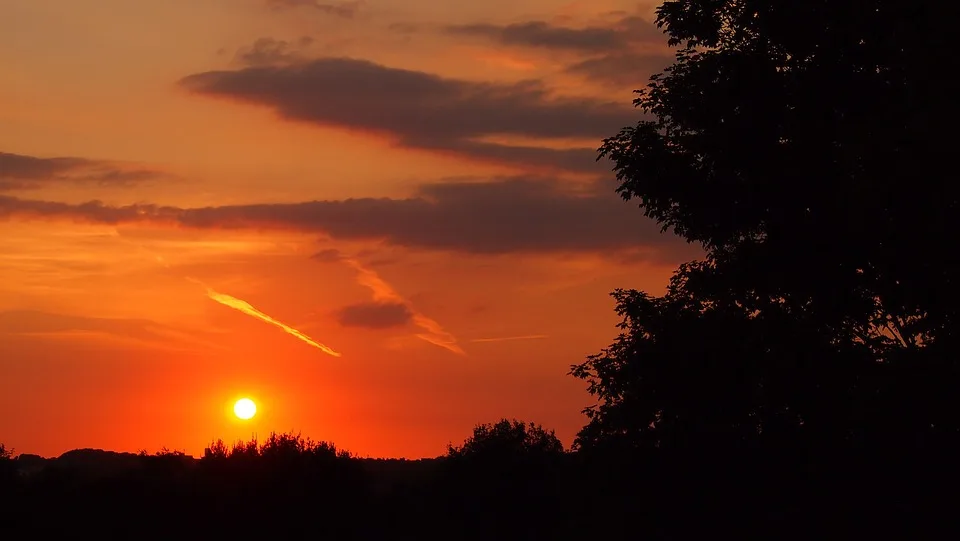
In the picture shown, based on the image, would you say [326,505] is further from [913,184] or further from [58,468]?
[913,184]

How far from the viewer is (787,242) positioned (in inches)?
1053

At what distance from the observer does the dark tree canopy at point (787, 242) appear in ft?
71.9

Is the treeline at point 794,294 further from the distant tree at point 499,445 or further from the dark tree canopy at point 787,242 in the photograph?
the distant tree at point 499,445

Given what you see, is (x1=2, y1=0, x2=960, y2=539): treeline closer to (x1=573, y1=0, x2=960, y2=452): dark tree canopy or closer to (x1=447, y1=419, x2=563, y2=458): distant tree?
(x1=573, y1=0, x2=960, y2=452): dark tree canopy

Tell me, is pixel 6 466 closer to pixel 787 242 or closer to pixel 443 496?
pixel 443 496

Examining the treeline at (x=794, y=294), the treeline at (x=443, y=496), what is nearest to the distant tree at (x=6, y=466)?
the treeline at (x=443, y=496)

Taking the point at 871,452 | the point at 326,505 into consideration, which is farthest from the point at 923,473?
the point at 326,505

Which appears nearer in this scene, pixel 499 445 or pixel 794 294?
pixel 794 294

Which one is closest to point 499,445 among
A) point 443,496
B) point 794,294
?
point 443,496

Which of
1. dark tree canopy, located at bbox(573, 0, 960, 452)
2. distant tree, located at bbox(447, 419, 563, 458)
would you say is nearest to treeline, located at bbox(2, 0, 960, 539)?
dark tree canopy, located at bbox(573, 0, 960, 452)

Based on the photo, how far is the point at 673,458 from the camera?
97.8ft

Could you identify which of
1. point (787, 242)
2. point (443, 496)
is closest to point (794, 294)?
point (787, 242)

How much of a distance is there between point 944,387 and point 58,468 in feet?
173

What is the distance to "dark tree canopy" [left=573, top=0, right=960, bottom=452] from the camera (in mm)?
21906
